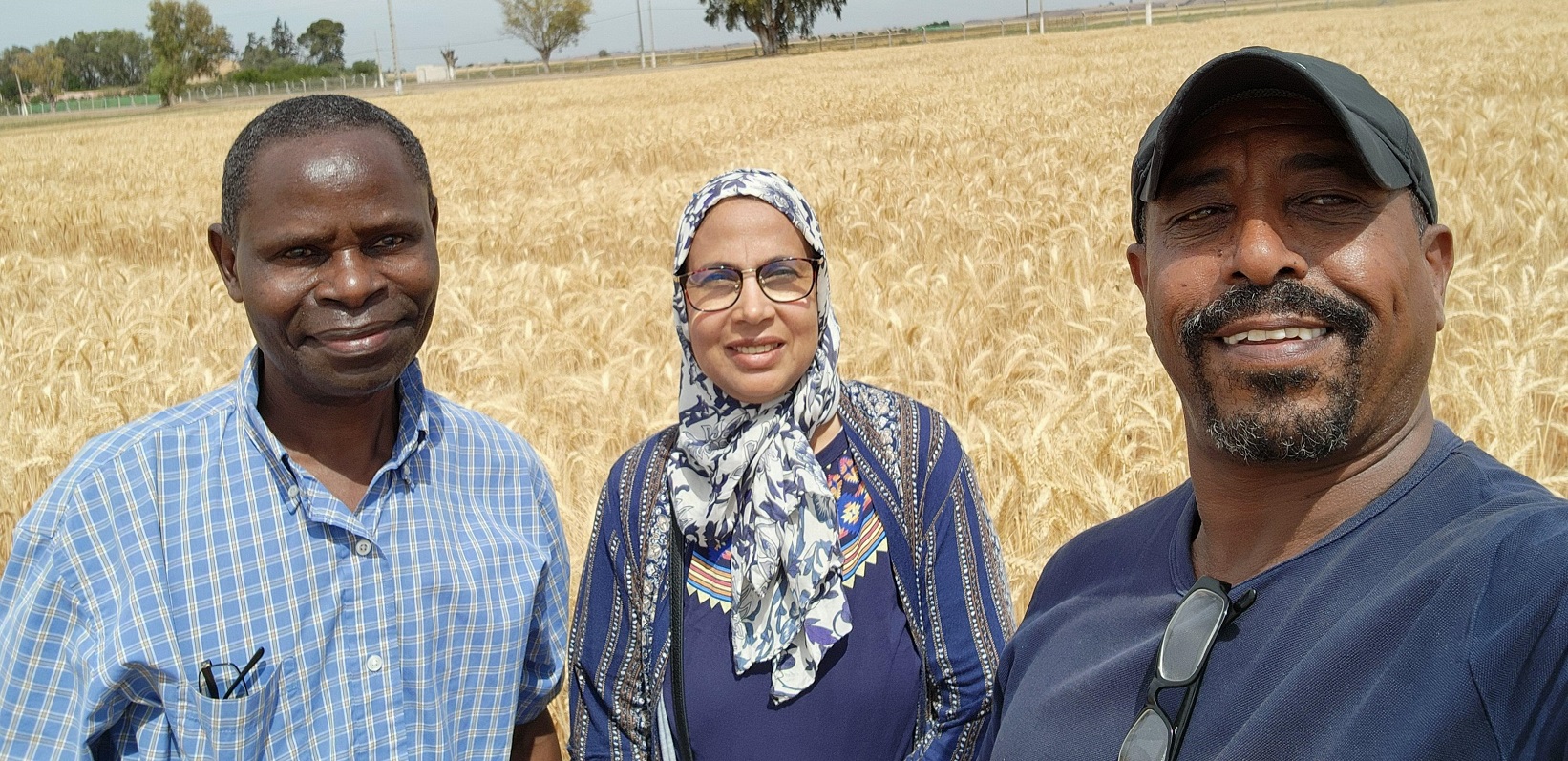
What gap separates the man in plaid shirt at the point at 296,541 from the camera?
62.6 inches

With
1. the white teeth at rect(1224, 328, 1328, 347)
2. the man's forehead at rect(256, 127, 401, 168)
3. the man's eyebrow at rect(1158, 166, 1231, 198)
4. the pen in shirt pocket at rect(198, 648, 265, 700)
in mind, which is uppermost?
the man's forehead at rect(256, 127, 401, 168)

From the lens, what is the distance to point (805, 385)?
7.09 ft

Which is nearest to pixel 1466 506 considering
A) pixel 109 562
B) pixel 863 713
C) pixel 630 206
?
pixel 863 713

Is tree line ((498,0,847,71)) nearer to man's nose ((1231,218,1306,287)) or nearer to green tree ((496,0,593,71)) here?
green tree ((496,0,593,71))

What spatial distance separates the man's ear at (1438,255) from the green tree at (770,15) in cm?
7976

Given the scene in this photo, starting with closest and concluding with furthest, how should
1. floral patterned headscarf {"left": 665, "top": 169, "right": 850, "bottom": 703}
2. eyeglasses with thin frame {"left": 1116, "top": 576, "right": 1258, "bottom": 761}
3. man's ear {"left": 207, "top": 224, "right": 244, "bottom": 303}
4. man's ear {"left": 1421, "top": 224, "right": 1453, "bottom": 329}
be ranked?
eyeglasses with thin frame {"left": 1116, "top": 576, "right": 1258, "bottom": 761}
man's ear {"left": 1421, "top": 224, "right": 1453, "bottom": 329}
man's ear {"left": 207, "top": 224, "right": 244, "bottom": 303}
floral patterned headscarf {"left": 665, "top": 169, "right": 850, "bottom": 703}

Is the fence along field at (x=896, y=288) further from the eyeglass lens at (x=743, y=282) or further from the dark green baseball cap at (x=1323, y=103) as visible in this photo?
the dark green baseball cap at (x=1323, y=103)

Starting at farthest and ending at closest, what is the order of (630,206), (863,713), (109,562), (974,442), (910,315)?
(630,206), (910,315), (974,442), (863,713), (109,562)

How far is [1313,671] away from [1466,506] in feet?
0.86

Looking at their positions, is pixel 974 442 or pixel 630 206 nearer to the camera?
pixel 974 442

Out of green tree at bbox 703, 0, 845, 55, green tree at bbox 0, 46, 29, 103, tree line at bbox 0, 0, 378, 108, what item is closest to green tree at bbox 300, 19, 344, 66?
tree line at bbox 0, 0, 378, 108

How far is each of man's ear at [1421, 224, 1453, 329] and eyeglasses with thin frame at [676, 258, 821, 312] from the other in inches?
42.4

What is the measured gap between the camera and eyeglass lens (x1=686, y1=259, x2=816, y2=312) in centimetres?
215

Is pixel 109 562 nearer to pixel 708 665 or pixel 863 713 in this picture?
pixel 708 665
